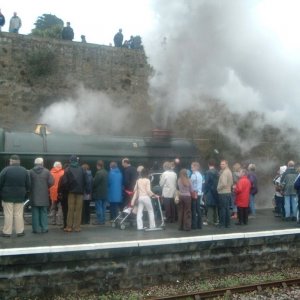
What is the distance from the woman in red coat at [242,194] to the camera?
441 inches

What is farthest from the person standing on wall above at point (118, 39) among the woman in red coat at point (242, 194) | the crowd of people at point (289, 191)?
the woman in red coat at point (242, 194)

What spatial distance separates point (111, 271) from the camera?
8.23m

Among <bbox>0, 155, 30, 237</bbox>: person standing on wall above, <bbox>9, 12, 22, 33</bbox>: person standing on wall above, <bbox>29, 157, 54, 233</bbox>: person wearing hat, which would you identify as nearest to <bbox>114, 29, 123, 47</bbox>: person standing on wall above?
<bbox>9, 12, 22, 33</bbox>: person standing on wall above

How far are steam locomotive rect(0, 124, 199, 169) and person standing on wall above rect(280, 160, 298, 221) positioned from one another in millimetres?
3105

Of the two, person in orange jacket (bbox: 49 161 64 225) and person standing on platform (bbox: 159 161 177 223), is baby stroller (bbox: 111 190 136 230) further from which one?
person in orange jacket (bbox: 49 161 64 225)

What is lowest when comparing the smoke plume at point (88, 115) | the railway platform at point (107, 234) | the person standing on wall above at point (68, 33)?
the railway platform at point (107, 234)

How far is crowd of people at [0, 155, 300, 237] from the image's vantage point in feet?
29.6

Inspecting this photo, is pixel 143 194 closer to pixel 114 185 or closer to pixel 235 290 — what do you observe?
pixel 114 185

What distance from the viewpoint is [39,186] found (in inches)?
370

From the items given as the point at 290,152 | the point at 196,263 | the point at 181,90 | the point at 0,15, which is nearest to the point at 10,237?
the point at 196,263

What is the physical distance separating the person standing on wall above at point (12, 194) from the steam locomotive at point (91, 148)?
10.3 feet

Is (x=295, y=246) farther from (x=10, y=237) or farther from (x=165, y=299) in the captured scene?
(x=10, y=237)

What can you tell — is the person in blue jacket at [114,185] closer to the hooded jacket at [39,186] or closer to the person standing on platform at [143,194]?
the person standing on platform at [143,194]

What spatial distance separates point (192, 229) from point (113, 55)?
13.0m
